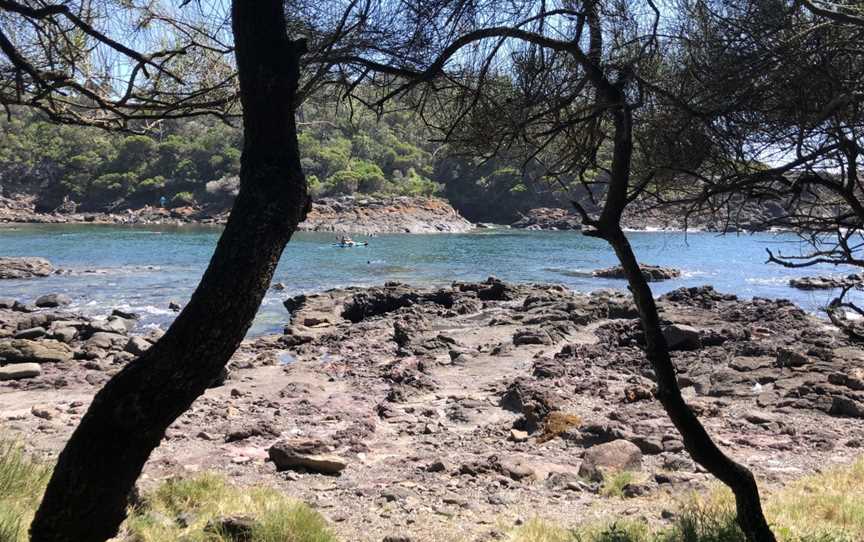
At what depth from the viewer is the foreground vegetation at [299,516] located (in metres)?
4.36

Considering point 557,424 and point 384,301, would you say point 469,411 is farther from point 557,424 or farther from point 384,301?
point 384,301

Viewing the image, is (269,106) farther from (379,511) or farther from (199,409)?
(199,409)

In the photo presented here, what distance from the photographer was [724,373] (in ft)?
38.4

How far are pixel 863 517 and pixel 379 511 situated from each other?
3405 mm

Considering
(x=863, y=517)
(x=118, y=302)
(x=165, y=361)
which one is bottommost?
(x=118, y=302)

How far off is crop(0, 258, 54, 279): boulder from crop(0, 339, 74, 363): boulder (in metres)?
19.6

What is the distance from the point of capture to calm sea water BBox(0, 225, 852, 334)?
26.5 meters

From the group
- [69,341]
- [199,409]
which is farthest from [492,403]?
[69,341]

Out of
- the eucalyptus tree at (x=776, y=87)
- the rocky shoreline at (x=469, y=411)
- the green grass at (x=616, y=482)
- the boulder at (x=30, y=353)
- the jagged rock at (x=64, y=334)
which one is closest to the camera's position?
the eucalyptus tree at (x=776, y=87)

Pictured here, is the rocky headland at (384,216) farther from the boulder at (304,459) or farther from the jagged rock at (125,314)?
the boulder at (304,459)

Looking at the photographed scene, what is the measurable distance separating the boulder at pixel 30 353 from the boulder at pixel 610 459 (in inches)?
411

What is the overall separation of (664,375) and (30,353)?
12901 millimetres

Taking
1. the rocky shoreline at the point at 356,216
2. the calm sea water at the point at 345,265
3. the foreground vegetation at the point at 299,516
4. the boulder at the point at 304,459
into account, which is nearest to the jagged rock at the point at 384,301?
the calm sea water at the point at 345,265

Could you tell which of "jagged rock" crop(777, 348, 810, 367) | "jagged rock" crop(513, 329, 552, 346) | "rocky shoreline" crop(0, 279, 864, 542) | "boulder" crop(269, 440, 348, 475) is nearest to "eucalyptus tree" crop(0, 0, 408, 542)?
"rocky shoreline" crop(0, 279, 864, 542)
